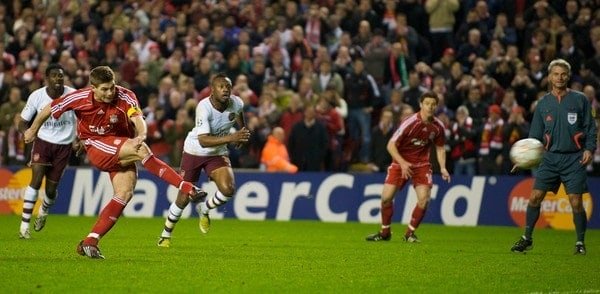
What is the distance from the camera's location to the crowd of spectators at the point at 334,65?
78.3ft

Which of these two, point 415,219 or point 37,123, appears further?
point 415,219

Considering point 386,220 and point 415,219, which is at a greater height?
point 415,219

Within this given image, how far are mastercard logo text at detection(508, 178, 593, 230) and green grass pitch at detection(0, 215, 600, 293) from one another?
2364 millimetres

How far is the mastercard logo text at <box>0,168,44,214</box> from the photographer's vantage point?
968 inches

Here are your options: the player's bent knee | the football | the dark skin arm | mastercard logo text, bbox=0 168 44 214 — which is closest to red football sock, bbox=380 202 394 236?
the player's bent knee

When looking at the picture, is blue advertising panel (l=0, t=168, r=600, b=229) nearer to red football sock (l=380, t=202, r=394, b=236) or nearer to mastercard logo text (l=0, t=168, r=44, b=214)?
mastercard logo text (l=0, t=168, r=44, b=214)

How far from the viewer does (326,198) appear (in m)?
23.7

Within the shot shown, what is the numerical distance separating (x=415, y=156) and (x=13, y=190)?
1042 centimetres

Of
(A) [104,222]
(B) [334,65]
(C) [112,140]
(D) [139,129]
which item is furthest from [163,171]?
(B) [334,65]

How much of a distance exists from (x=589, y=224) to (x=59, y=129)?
9.94 m

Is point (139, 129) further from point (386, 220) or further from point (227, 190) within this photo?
point (386, 220)

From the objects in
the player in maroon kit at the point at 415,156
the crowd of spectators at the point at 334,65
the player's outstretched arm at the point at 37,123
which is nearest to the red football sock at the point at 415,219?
the player in maroon kit at the point at 415,156

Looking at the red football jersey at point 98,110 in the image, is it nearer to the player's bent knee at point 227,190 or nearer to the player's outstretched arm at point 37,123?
the player's outstretched arm at point 37,123

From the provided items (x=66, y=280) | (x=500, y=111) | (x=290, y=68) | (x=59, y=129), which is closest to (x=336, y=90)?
(x=290, y=68)
